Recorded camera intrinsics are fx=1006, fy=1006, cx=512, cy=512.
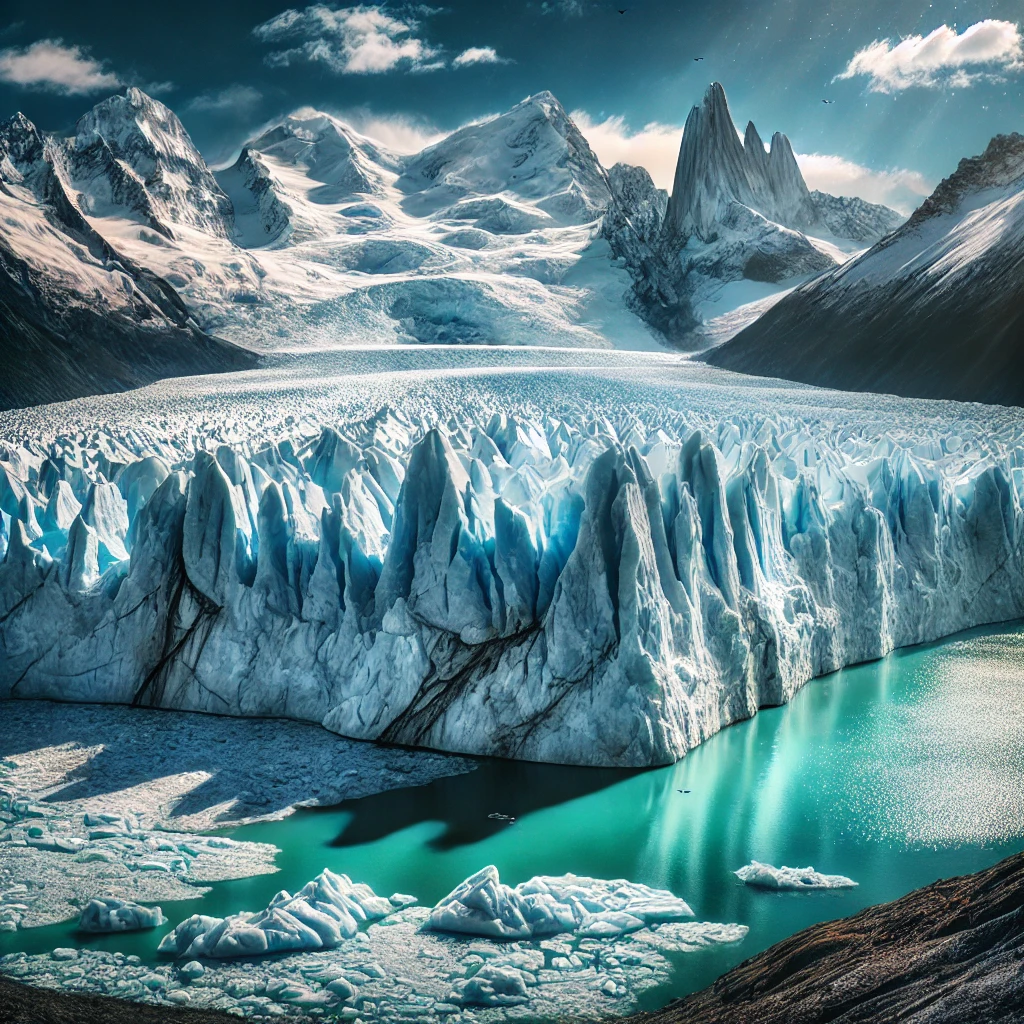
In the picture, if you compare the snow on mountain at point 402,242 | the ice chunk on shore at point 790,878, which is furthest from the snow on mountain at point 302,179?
the ice chunk on shore at point 790,878

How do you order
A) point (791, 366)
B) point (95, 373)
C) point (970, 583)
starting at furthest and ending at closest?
1. point (791, 366)
2. point (95, 373)
3. point (970, 583)

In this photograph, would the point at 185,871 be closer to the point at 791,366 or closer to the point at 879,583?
the point at 879,583

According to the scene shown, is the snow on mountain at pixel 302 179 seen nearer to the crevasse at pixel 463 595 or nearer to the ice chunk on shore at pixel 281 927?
the crevasse at pixel 463 595

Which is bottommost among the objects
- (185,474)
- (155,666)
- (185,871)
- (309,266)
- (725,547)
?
(185,871)

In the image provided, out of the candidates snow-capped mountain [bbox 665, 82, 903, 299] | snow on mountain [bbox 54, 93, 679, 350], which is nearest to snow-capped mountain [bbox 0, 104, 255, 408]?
snow on mountain [bbox 54, 93, 679, 350]

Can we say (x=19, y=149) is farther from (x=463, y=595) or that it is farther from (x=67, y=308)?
(x=463, y=595)

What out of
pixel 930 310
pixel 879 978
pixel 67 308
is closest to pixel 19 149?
pixel 67 308

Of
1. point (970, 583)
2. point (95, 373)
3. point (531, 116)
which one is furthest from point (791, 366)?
point (531, 116)
